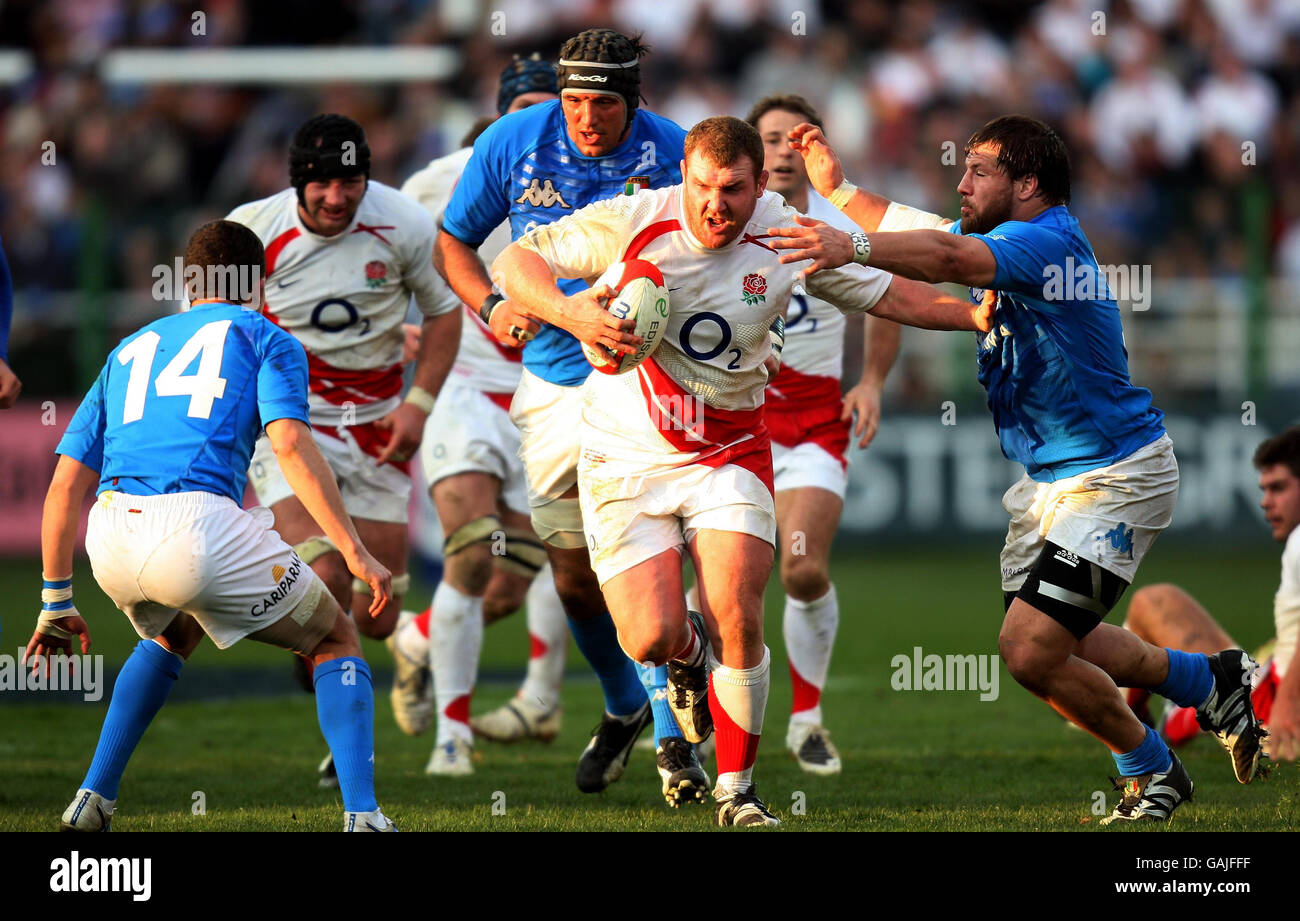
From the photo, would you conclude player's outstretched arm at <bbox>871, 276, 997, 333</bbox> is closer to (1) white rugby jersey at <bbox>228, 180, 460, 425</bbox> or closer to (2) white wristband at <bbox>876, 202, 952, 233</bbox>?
(2) white wristband at <bbox>876, 202, 952, 233</bbox>

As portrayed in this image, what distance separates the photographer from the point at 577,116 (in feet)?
21.9

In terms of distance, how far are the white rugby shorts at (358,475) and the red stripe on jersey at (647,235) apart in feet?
8.33

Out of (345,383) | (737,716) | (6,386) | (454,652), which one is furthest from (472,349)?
(737,716)

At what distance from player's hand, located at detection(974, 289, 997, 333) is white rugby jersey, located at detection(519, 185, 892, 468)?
37cm

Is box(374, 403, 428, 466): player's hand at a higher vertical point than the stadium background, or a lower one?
lower

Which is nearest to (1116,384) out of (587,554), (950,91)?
(587,554)

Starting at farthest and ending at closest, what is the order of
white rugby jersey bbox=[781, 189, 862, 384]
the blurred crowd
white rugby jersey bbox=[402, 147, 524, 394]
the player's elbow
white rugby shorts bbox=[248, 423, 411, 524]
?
the blurred crowd, white rugby jersey bbox=[402, 147, 524, 394], white rugby jersey bbox=[781, 189, 862, 384], white rugby shorts bbox=[248, 423, 411, 524], the player's elbow

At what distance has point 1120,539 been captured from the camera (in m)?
6.05

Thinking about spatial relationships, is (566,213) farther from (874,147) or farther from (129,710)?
(874,147)

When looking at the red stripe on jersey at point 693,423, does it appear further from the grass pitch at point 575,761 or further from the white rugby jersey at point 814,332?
the white rugby jersey at point 814,332

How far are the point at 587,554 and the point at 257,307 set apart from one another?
5.88 feet

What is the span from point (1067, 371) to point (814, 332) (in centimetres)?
246

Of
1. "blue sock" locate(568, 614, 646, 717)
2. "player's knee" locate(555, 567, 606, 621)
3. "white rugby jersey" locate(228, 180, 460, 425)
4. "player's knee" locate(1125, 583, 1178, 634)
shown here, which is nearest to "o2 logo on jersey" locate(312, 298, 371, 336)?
"white rugby jersey" locate(228, 180, 460, 425)

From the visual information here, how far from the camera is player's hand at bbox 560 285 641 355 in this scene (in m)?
5.62
